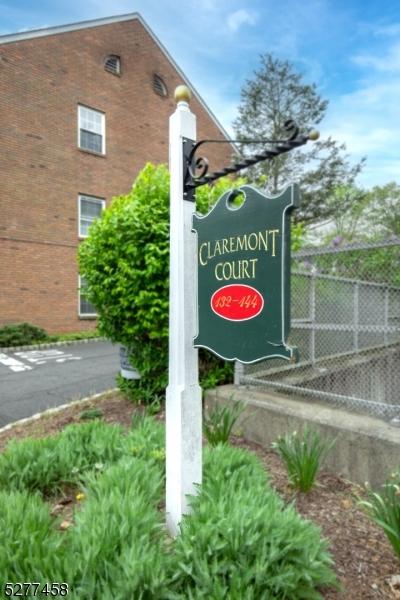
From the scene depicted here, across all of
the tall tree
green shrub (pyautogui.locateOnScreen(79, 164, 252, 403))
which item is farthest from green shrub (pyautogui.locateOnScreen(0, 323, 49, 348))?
the tall tree

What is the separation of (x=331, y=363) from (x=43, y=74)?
11.5m

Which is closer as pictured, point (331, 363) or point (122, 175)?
point (331, 363)

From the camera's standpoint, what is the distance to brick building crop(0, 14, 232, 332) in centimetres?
1063

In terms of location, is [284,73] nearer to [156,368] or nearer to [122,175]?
[122,175]

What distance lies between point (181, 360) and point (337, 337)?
316cm

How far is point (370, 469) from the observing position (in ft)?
8.65

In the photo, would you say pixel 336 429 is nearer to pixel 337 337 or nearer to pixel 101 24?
pixel 337 337

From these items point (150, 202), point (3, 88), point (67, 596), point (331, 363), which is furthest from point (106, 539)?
point (3, 88)

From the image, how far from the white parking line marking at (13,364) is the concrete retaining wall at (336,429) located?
5185mm

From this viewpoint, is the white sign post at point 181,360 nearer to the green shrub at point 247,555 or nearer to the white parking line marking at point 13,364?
the green shrub at point 247,555

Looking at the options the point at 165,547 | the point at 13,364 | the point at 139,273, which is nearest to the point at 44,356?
the point at 13,364

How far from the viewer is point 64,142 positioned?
11.8m

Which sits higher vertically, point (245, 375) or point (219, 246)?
point (219, 246)

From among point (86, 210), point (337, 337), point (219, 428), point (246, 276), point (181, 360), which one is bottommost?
point (219, 428)
